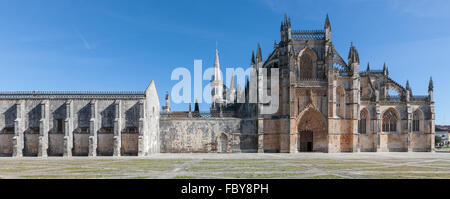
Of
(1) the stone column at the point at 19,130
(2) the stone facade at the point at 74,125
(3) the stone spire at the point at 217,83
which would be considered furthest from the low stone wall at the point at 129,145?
(3) the stone spire at the point at 217,83

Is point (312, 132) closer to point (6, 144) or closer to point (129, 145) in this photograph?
point (129, 145)

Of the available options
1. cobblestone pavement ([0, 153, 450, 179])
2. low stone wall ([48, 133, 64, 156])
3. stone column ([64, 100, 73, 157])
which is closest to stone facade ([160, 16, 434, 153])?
stone column ([64, 100, 73, 157])

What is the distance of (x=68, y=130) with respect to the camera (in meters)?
34.2

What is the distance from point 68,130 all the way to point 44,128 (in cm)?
282

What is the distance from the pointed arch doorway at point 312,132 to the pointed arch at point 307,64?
5.33 m

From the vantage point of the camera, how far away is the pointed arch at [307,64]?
42031mm

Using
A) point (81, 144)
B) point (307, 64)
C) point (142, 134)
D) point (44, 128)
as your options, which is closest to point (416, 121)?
point (307, 64)

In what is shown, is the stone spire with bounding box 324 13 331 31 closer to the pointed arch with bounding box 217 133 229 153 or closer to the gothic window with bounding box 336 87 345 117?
the gothic window with bounding box 336 87 345 117

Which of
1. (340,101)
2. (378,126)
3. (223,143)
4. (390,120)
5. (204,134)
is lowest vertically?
(223,143)

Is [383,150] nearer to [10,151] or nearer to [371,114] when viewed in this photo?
[371,114]

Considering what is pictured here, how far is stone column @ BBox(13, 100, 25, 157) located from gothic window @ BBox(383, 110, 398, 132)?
1842 inches
